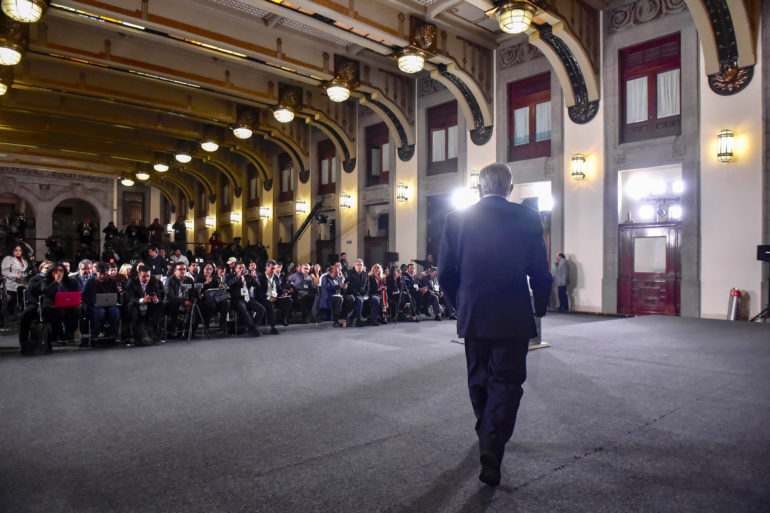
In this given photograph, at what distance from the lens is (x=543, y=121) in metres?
13.7

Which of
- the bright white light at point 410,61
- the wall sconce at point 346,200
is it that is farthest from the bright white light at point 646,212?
the wall sconce at point 346,200

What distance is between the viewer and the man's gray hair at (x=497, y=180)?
9.80ft

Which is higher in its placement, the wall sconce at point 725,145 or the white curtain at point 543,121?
the white curtain at point 543,121

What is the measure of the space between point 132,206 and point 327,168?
58.6ft

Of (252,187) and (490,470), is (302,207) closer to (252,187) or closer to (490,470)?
(252,187)

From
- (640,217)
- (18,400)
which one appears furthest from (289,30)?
(18,400)

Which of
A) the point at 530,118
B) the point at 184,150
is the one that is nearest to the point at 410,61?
the point at 530,118

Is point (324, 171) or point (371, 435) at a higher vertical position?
point (324, 171)

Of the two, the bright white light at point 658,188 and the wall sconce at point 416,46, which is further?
the wall sconce at point 416,46

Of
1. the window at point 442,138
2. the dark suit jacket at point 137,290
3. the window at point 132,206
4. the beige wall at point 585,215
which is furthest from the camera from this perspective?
the window at point 132,206

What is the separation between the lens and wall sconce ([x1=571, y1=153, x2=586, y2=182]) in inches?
490

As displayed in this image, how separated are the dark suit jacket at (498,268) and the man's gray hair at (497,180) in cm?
6

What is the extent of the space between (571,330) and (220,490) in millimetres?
7733

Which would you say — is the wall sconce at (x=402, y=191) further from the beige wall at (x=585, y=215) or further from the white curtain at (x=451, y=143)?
the beige wall at (x=585, y=215)
